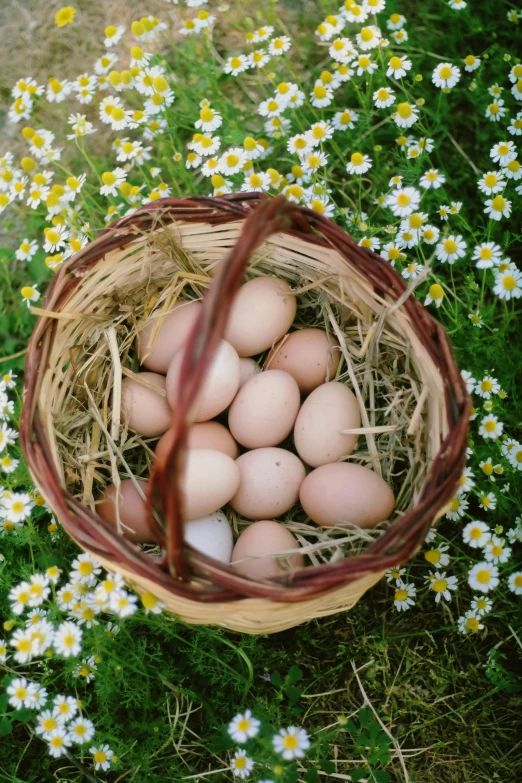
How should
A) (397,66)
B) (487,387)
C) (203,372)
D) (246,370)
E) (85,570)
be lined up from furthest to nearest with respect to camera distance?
(397,66) < (246,370) < (487,387) < (85,570) < (203,372)

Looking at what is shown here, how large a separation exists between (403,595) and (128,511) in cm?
55

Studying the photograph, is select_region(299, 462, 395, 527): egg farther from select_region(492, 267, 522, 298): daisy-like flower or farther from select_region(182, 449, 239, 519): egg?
select_region(492, 267, 522, 298): daisy-like flower

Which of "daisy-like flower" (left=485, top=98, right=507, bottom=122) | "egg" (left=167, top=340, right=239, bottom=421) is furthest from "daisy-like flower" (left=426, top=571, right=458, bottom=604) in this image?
"daisy-like flower" (left=485, top=98, right=507, bottom=122)

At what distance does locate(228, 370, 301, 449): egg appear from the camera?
1.38 m

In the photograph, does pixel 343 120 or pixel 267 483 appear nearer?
pixel 267 483

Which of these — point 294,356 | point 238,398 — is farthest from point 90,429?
point 294,356

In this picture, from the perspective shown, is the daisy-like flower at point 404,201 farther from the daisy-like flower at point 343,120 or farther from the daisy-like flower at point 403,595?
the daisy-like flower at point 403,595

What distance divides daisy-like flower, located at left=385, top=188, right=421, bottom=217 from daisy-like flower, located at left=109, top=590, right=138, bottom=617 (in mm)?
925

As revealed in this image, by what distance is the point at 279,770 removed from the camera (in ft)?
3.60

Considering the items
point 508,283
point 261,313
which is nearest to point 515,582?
point 508,283

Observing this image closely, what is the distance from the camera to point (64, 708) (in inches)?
46.5

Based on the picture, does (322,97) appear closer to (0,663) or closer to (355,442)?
(355,442)

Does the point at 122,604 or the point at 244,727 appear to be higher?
the point at 122,604

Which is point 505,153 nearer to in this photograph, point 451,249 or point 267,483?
point 451,249
